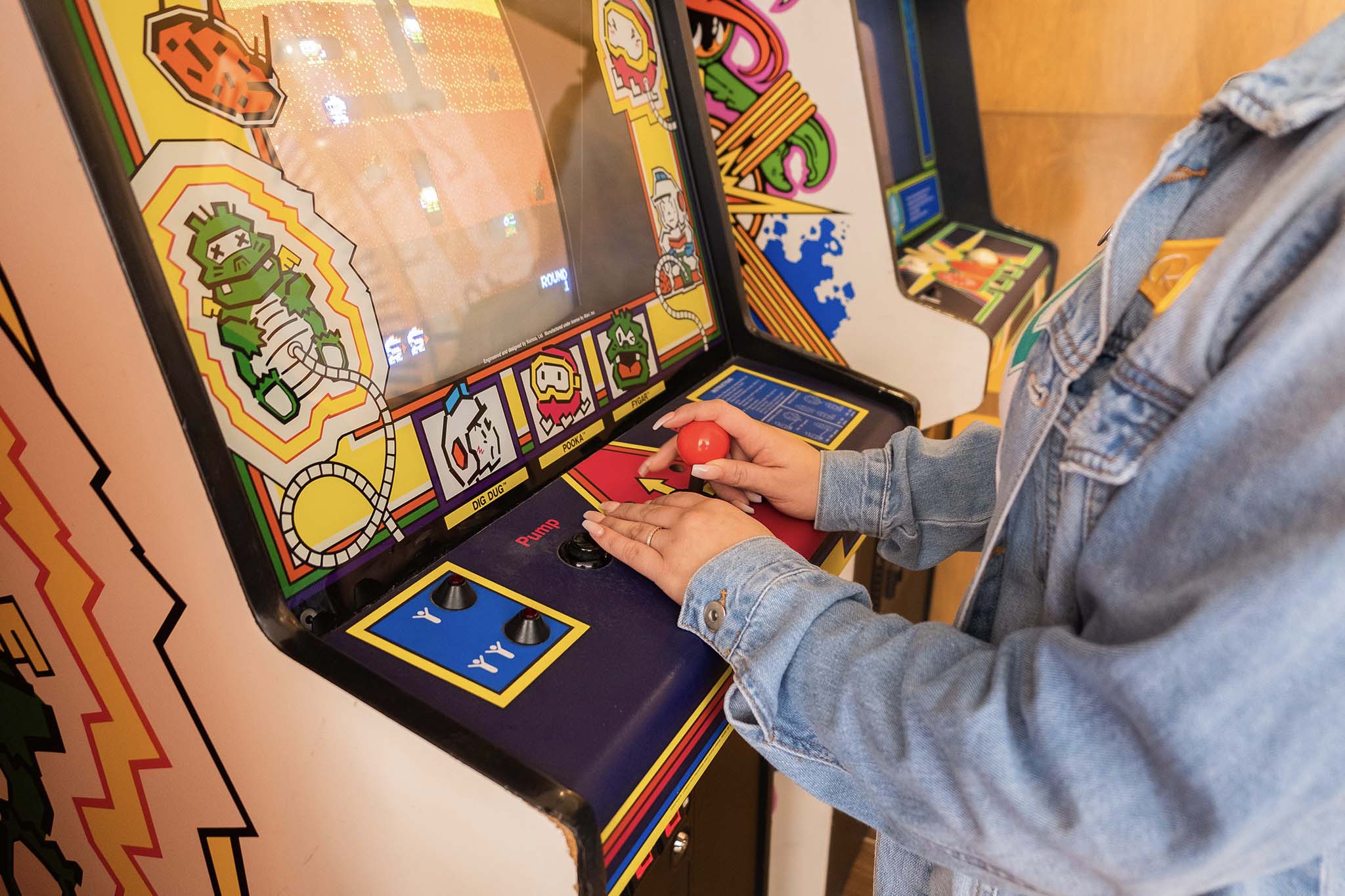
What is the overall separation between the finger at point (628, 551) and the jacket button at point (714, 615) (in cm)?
7

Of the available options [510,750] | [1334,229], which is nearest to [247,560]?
[510,750]

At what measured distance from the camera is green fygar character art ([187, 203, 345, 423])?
0.71 meters

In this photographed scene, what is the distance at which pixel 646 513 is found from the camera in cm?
89

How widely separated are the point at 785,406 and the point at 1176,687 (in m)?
0.78

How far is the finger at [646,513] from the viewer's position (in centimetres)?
86

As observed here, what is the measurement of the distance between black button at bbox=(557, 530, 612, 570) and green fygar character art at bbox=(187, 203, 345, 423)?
28 centimetres

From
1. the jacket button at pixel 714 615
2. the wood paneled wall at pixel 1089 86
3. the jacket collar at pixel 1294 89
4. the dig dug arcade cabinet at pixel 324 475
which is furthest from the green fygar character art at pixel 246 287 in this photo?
the wood paneled wall at pixel 1089 86

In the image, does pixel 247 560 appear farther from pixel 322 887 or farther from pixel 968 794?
pixel 968 794

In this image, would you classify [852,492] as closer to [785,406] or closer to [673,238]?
[785,406]

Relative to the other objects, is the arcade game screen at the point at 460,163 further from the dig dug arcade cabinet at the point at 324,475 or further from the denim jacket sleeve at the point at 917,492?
the denim jacket sleeve at the point at 917,492

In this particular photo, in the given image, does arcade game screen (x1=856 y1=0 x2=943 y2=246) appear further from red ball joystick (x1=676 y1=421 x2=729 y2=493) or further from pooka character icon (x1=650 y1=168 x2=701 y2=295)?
red ball joystick (x1=676 y1=421 x2=729 y2=493)

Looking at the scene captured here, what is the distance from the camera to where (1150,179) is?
617 millimetres

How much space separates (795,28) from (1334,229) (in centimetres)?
136

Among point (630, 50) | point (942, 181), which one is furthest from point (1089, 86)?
point (630, 50)
